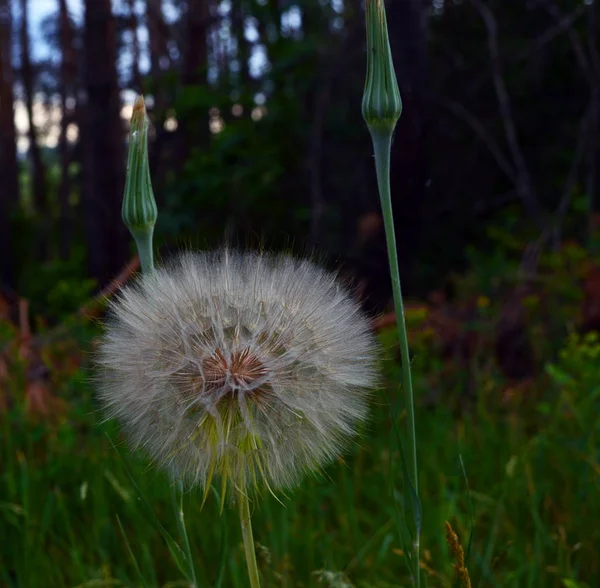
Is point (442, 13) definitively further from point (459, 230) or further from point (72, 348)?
point (72, 348)

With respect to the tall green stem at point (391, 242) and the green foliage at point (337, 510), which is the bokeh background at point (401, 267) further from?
the tall green stem at point (391, 242)

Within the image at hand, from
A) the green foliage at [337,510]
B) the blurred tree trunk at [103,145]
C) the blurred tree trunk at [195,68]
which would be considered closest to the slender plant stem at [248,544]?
the green foliage at [337,510]

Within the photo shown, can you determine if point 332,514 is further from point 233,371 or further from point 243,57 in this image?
point 243,57

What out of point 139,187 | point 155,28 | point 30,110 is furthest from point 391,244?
point 30,110

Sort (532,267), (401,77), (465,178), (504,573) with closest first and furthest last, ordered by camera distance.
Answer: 1. (504,573)
2. (401,77)
3. (532,267)
4. (465,178)

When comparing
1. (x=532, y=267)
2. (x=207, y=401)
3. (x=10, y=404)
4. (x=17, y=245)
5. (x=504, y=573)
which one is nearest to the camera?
(x=207, y=401)

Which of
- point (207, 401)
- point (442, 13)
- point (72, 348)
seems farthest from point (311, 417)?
point (442, 13)

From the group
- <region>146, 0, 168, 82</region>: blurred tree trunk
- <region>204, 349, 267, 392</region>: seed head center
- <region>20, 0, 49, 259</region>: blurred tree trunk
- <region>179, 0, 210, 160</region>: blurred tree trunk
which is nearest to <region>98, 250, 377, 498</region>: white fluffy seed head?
<region>204, 349, 267, 392</region>: seed head center
